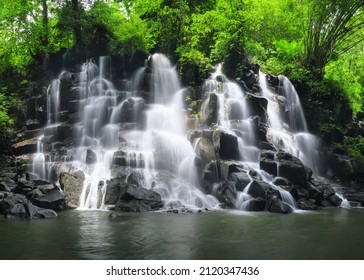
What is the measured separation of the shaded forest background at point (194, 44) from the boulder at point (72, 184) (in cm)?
971

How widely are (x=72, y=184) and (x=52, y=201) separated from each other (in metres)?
1.98

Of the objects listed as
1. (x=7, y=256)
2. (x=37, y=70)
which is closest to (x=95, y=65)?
(x=37, y=70)

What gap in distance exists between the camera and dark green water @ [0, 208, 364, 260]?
8.43 metres

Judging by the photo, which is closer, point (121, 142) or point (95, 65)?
point (121, 142)

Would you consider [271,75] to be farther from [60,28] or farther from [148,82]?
[60,28]

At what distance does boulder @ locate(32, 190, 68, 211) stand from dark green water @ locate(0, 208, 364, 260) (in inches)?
38.9

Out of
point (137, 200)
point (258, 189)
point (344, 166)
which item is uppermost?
point (344, 166)

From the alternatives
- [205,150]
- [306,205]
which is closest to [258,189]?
[306,205]

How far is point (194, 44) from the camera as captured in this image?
26.5 m

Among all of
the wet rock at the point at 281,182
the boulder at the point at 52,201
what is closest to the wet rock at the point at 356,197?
the wet rock at the point at 281,182

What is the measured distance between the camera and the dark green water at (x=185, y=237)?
8.43 metres

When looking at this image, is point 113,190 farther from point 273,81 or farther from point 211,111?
point 273,81

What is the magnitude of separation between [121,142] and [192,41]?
11.0 metres

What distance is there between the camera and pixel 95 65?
25.5m
